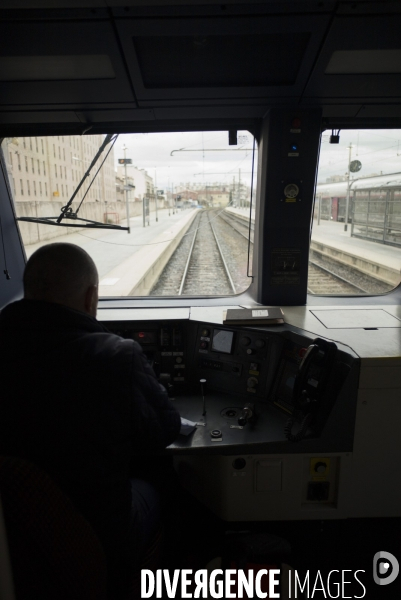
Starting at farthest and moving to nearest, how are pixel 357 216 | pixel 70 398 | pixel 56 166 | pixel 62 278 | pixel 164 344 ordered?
pixel 357 216
pixel 56 166
pixel 164 344
pixel 62 278
pixel 70 398

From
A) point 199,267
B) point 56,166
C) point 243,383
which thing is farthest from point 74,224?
point 243,383

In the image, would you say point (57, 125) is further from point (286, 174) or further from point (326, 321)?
point (326, 321)

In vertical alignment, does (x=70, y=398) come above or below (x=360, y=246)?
below

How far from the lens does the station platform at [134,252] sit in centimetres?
275

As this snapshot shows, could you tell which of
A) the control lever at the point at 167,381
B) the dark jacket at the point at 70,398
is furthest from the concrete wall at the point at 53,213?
the dark jacket at the point at 70,398

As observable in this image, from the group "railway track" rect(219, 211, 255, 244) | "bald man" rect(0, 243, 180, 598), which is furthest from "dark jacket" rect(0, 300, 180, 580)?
"railway track" rect(219, 211, 255, 244)

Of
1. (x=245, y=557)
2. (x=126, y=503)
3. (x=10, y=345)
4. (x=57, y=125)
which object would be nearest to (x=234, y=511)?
(x=245, y=557)

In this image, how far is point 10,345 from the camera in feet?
3.47

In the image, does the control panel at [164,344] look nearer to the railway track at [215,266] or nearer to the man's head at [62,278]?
the railway track at [215,266]

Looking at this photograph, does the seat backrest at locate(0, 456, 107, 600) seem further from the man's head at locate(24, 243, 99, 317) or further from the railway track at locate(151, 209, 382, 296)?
the railway track at locate(151, 209, 382, 296)

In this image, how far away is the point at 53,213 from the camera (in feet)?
8.58

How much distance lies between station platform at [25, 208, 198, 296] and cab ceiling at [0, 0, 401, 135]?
27.8 inches

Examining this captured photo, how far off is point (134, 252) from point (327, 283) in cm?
137

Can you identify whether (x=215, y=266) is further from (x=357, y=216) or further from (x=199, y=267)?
(x=357, y=216)
